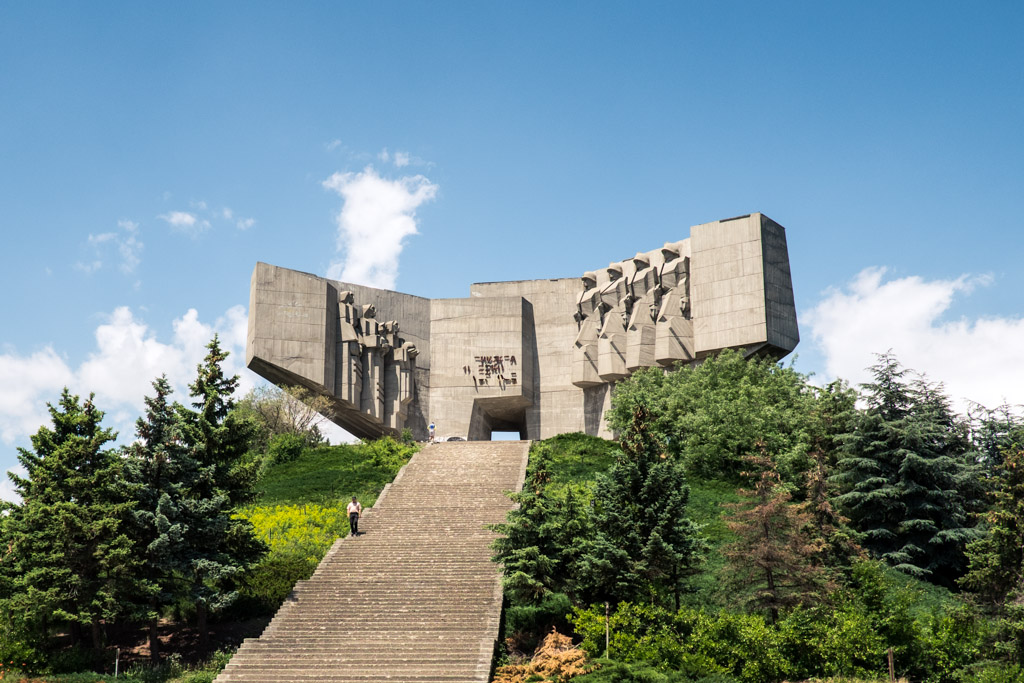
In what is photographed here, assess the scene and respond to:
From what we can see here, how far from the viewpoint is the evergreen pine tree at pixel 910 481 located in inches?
873

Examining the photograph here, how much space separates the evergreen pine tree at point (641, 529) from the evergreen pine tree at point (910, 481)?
7.05 m

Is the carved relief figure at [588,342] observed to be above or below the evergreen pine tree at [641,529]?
above

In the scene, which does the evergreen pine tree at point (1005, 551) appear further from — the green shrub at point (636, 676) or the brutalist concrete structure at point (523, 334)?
the brutalist concrete structure at point (523, 334)

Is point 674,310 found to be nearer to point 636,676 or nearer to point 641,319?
point 641,319

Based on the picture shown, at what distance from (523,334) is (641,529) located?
2817 centimetres

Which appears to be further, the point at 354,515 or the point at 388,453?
the point at 388,453

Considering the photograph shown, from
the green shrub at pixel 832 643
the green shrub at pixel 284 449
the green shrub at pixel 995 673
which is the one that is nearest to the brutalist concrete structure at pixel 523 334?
the green shrub at pixel 284 449

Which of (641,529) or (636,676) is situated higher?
(641,529)

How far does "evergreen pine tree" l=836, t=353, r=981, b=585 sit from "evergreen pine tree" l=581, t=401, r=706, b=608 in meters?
7.05

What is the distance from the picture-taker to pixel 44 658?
18000 millimetres

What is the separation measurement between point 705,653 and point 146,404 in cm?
1283

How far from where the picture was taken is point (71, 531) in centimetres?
1820

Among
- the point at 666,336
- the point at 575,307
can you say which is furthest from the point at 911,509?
the point at 575,307

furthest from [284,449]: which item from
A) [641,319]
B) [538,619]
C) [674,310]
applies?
[538,619]
